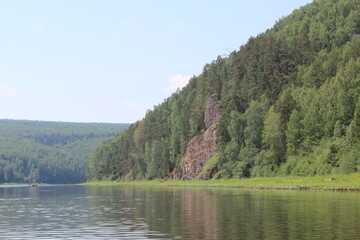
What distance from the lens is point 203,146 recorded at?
187000 mm

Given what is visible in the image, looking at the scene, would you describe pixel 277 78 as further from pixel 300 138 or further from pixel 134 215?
pixel 134 215

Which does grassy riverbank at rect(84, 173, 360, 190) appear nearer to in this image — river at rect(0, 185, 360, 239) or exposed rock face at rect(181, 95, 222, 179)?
river at rect(0, 185, 360, 239)

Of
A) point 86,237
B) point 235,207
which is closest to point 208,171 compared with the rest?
point 235,207

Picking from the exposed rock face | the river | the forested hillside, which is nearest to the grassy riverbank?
the forested hillside

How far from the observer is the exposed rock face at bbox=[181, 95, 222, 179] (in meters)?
182

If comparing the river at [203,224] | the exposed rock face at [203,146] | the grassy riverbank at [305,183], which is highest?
the exposed rock face at [203,146]

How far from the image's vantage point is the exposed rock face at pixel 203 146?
7185 inches

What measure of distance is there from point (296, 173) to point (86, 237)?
91.9 metres

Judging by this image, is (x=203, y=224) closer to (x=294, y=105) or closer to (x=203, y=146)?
(x=294, y=105)

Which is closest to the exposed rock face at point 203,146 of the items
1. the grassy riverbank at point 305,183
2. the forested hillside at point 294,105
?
the forested hillside at point 294,105

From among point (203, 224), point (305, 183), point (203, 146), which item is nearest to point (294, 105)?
point (305, 183)

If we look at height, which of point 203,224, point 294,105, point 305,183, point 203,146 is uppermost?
point 294,105

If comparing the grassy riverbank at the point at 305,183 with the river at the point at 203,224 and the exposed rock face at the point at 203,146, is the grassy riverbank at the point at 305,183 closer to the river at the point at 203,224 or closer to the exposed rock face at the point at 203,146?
the river at the point at 203,224

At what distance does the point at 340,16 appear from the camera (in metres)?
194
